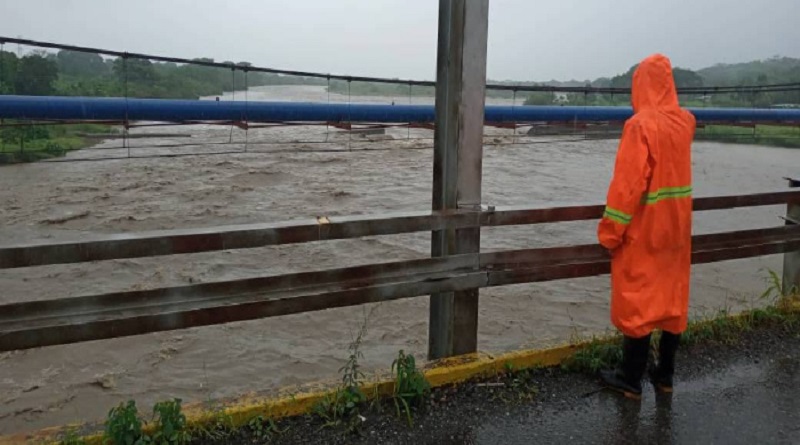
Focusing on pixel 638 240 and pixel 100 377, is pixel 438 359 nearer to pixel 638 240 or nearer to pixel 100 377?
pixel 638 240

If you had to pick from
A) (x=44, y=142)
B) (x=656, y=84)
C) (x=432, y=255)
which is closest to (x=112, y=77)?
(x=44, y=142)

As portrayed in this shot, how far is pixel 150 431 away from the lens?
304cm

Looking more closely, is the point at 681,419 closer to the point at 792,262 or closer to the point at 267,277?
the point at 267,277

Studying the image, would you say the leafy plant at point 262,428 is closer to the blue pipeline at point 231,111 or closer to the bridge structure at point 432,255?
the bridge structure at point 432,255

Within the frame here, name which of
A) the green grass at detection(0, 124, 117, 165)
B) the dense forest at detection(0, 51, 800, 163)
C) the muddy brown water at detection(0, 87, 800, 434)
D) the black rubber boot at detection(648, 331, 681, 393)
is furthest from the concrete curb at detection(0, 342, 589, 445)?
the green grass at detection(0, 124, 117, 165)

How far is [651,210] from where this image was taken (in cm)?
334

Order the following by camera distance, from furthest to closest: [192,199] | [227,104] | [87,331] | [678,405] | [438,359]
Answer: [192,199] → [227,104] → [438,359] → [678,405] → [87,331]

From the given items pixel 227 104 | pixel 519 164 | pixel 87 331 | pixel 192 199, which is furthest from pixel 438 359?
pixel 519 164

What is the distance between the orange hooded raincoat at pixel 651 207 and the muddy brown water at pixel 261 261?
2.47ft

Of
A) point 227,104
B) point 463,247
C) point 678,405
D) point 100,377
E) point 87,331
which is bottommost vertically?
point 100,377

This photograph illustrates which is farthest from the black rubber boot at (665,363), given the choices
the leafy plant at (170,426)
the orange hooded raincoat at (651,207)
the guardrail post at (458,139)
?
the leafy plant at (170,426)

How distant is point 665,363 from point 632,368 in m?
0.26

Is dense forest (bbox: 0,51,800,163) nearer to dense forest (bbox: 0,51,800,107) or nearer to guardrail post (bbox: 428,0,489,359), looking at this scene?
dense forest (bbox: 0,51,800,107)

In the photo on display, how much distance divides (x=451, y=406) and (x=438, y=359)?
458 mm
